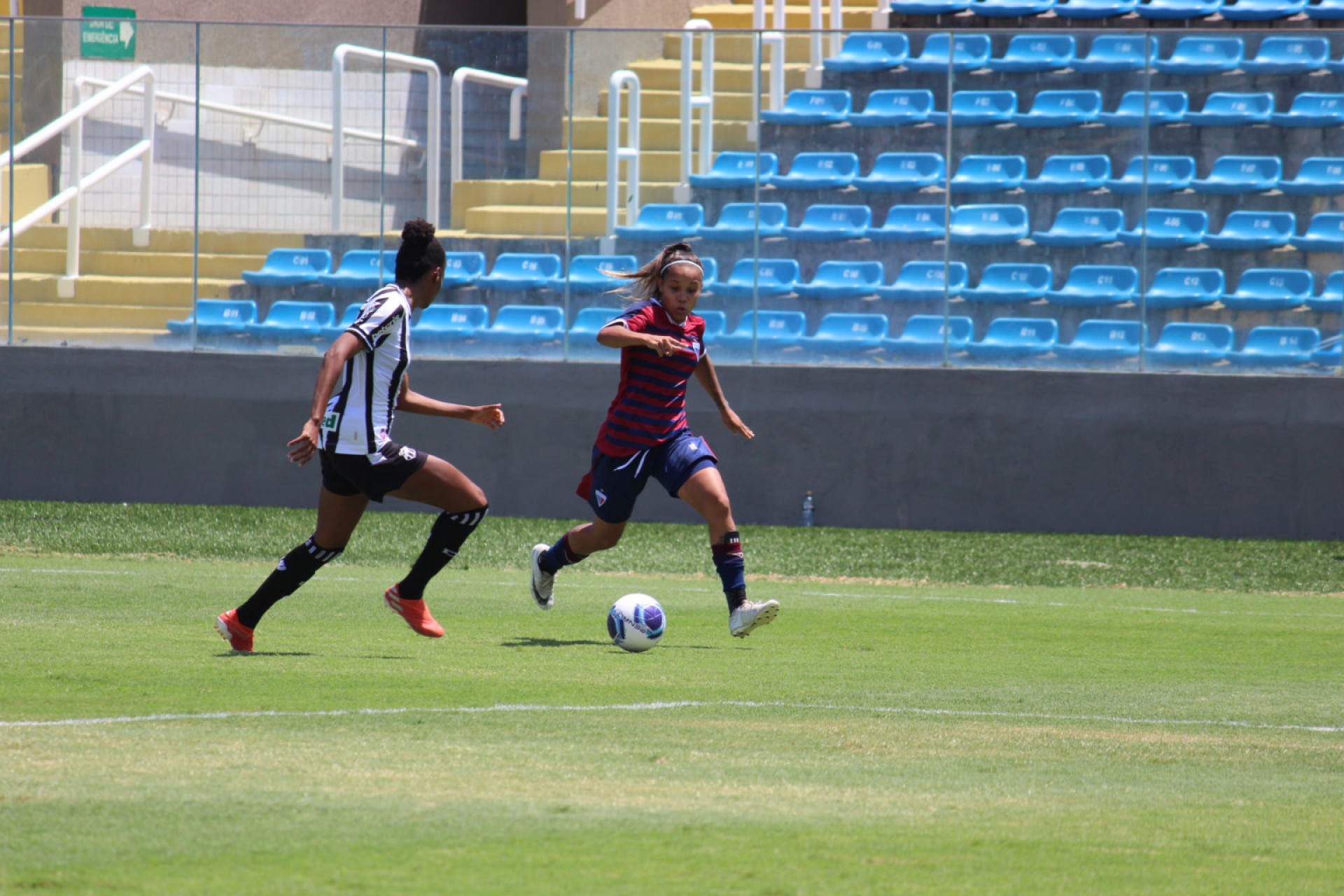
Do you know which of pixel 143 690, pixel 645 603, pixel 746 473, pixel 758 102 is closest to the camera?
pixel 143 690

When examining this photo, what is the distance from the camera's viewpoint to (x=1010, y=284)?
1644 cm

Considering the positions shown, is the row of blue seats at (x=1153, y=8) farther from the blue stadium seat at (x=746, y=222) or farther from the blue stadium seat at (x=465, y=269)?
the blue stadium seat at (x=465, y=269)

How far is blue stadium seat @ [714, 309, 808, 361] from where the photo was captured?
16.3 metres

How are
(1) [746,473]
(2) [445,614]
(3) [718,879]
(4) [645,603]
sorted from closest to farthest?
→ (3) [718,879] < (4) [645,603] < (2) [445,614] < (1) [746,473]

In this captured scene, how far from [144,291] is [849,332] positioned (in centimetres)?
696

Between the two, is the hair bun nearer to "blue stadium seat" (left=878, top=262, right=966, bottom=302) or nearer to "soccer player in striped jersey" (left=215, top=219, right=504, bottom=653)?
"soccer player in striped jersey" (left=215, top=219, right=504, bottom=653)

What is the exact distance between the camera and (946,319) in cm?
A: 1619

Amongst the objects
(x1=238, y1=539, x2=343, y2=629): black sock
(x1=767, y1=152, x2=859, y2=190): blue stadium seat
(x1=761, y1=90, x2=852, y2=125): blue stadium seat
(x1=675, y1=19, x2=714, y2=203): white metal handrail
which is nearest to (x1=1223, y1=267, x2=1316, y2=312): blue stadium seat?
(x1=767, y1=152, x2=859, y2=190): blue stadium seat

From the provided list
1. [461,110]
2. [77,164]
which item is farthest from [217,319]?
[461,110]

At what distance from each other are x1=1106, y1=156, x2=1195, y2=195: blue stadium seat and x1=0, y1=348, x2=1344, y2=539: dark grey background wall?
2061 millimetres

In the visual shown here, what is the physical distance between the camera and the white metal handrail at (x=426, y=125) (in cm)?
1698

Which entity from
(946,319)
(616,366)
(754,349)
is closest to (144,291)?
(616,366)

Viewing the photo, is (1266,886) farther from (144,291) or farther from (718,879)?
(144,291)

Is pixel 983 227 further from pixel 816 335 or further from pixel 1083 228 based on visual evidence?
pixel 816 335
